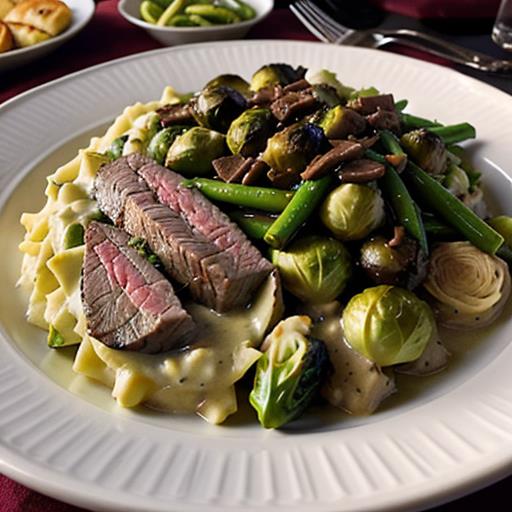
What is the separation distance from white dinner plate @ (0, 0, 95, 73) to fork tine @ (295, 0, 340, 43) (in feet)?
6.03

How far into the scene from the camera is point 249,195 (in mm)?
3602

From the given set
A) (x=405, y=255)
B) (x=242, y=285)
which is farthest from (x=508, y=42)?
(x=242, y=285)

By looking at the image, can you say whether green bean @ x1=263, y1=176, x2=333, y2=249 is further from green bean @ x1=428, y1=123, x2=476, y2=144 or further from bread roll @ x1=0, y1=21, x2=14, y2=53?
bread roll @ x1=0, y1=21, x2=14, y2=53

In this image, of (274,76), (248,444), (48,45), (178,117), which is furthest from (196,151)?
(48,45)

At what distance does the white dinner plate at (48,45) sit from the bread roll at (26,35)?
0.25 feet

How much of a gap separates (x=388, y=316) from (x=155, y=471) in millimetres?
1173

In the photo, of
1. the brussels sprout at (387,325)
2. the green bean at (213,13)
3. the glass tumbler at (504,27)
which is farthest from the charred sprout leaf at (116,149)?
the glass tumbler at (504,27)

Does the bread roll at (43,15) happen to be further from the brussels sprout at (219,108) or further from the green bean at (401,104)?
the green bean at (401,104)

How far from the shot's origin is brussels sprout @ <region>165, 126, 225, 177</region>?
3.88 meters

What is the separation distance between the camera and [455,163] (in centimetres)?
429

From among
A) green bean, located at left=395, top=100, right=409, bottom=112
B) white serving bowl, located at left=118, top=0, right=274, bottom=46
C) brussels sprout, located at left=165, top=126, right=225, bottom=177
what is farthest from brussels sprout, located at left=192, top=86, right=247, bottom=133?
white serving bowl, located at left=118, top=0, right=274, bottom=46

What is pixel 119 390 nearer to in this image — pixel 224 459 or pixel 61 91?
pixel 224 459

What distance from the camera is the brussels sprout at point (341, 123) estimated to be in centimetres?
371

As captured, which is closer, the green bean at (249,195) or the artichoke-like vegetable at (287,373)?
the artichoke-like vegetable at (287,373)
